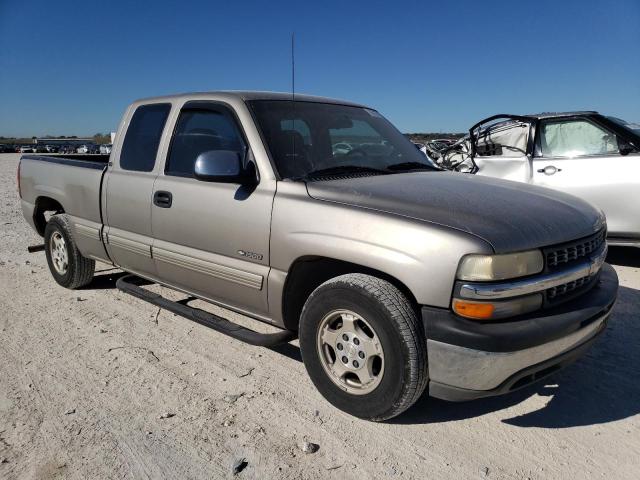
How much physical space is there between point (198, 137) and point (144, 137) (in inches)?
27.6

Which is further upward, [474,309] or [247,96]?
[247,96]

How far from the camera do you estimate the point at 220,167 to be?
9.68 feet

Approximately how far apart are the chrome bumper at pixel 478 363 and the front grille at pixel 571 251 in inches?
14.8

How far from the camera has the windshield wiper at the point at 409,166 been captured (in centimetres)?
351

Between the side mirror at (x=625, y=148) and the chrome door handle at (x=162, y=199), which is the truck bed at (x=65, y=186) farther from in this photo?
the side mirror at (x=625, y=148)

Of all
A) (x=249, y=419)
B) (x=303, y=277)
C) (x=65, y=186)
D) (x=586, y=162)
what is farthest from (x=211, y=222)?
(x=586, y=162)

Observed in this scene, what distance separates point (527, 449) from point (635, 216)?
388cm

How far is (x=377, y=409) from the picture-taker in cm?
256

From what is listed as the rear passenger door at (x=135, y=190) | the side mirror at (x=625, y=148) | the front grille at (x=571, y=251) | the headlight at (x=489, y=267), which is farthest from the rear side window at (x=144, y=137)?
the side mirror at (x=625, y=148)

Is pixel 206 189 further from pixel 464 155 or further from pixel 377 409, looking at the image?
pixel 464 155

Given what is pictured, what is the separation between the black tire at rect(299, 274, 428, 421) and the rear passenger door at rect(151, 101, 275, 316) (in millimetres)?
534

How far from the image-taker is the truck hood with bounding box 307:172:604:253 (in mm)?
2342

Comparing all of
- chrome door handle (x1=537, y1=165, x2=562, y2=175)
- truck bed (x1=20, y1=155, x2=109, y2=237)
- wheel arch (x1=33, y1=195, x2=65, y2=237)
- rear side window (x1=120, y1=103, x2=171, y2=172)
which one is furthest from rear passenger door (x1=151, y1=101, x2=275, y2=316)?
chrome door handle (x1=537, y1=165, x2=562, y2=175)

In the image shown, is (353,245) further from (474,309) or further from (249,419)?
(249,419)
